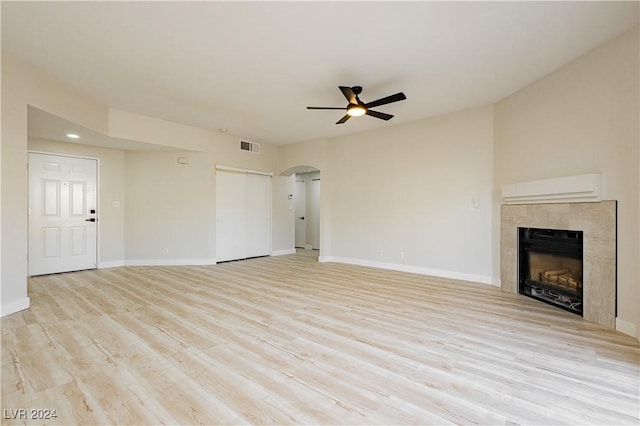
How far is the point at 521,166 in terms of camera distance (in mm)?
4074

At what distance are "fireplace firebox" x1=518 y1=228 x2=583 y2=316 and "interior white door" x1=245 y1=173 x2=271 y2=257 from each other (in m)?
5.44

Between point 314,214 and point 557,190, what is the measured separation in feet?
21.6

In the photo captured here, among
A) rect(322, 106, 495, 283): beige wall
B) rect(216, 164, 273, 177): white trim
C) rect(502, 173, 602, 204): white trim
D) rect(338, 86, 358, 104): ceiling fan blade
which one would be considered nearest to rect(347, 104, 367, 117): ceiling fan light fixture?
rect(338, 86, 358, 104): ceiling fan blade

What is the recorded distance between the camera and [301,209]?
9.60m

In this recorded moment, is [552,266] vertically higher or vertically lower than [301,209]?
lower

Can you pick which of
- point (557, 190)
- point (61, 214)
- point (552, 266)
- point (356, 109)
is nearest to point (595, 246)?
point (557, 190)

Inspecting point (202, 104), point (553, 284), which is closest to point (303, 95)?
point (202, 104)

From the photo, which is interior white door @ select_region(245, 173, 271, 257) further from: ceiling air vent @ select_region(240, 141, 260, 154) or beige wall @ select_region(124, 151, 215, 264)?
beige wall @ select_region(124, 151, 215, 264)

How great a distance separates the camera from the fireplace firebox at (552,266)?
11.1ft

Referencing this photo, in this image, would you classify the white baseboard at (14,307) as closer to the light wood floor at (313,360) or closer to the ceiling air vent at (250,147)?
the light wood floor at (313,360)

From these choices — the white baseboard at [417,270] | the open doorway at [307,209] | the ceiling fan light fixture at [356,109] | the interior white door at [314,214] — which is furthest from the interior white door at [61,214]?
the interior white door at [314,214]

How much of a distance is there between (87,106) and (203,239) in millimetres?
3070

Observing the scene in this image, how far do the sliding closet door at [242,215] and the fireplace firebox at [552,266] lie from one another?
546 centimetres

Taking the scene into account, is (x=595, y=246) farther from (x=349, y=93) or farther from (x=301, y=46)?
(x=301, y=46)
